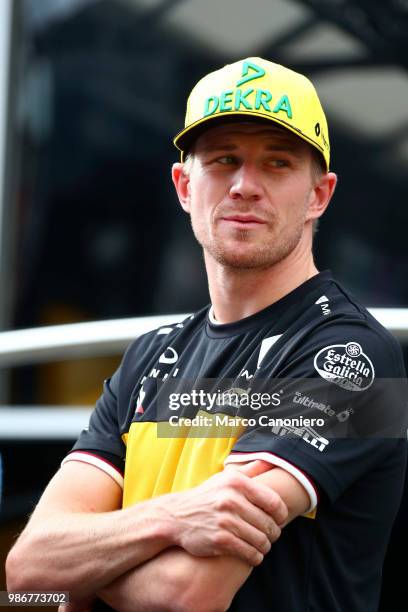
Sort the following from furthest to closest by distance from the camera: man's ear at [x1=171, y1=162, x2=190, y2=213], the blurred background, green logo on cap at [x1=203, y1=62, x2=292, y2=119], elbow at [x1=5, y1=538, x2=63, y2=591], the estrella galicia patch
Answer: the blurred background → man's ear at [x1=171, y1=162, x2=190, y2=213] → green logo on cap at [x1=203, y1=62, x2=292, y2=119] → elbow at [x1=5, y1=538, x2=63, y2=591] → the estrella galicia patch

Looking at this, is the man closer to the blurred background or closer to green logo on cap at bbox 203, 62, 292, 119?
green logo on cap at bbox 203, 62, 292, 119

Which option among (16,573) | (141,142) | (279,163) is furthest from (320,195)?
(141,142)

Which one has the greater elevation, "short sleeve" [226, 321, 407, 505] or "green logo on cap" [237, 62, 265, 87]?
"green logo on cap" [237, 62, 265, 87]

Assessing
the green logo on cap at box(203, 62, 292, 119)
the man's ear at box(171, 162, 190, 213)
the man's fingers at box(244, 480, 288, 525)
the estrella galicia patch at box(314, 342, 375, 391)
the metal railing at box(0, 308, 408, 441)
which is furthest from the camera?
the metal railing at box(0, 308, 408, 441)

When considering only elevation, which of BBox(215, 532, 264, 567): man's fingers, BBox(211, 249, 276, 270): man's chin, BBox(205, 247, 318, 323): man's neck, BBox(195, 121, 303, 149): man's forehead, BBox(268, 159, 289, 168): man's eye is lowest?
BBox(215, 532, 264, 567): man's fingers

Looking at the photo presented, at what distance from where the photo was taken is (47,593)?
2.28 m

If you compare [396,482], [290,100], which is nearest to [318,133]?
[290,100]

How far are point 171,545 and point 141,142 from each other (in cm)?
366

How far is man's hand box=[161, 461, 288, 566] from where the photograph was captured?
204 centimetres

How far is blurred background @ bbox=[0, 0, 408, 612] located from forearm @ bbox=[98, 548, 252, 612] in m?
2.55

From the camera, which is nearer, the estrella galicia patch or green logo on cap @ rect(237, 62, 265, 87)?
the estrella galicia patch

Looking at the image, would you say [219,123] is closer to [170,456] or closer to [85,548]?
[170,456]

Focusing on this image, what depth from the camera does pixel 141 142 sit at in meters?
5.60

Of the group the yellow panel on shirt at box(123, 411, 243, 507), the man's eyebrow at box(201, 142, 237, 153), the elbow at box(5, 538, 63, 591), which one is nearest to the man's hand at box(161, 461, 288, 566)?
the yellow panel on shirt at box(123, 411, 243, 507)
